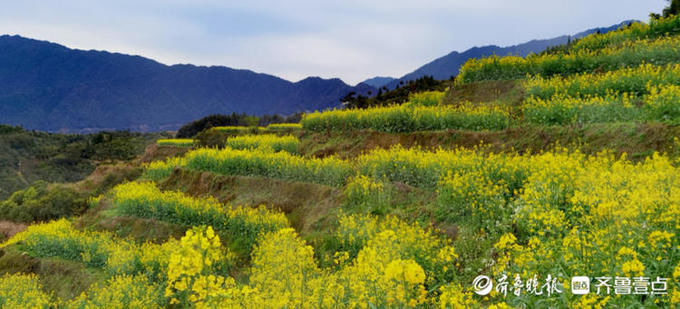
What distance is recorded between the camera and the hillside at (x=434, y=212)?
4.03 metres

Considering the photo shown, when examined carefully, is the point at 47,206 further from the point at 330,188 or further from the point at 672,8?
the point at 672,8

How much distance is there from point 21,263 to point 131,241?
18.9 ft

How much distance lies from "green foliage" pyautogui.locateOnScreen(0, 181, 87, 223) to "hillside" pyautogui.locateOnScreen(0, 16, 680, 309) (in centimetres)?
823

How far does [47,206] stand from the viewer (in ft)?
86.5

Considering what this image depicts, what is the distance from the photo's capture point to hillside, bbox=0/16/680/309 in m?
4.03

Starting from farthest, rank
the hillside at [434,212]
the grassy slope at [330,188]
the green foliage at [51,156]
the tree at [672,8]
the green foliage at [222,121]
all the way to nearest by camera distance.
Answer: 1. the green foliage at [51,156]
2. the green foliage at [222,121]
3. the tree at [672,8]
4. the grassy slope at [330,188]
5. the hillside at [434,212]

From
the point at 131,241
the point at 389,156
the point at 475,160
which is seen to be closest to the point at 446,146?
the point at 389,156

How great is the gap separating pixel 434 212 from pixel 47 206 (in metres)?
28.2

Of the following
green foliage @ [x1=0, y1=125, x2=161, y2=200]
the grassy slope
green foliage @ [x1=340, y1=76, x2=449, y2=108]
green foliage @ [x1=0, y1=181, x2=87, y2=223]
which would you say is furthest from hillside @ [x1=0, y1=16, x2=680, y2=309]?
green foliage @ [x1=0, y1=125, x2=161, y2=200]

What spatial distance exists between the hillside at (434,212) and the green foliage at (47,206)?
27.0 feet

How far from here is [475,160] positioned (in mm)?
9164

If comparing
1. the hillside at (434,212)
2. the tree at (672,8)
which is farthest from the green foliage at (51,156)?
the tree at (672,8)

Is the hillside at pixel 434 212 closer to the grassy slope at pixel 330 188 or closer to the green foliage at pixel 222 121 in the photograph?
the grassy slope at pixel 330 188

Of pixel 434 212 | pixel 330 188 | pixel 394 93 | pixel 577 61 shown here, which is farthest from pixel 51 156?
pixel 577 61
